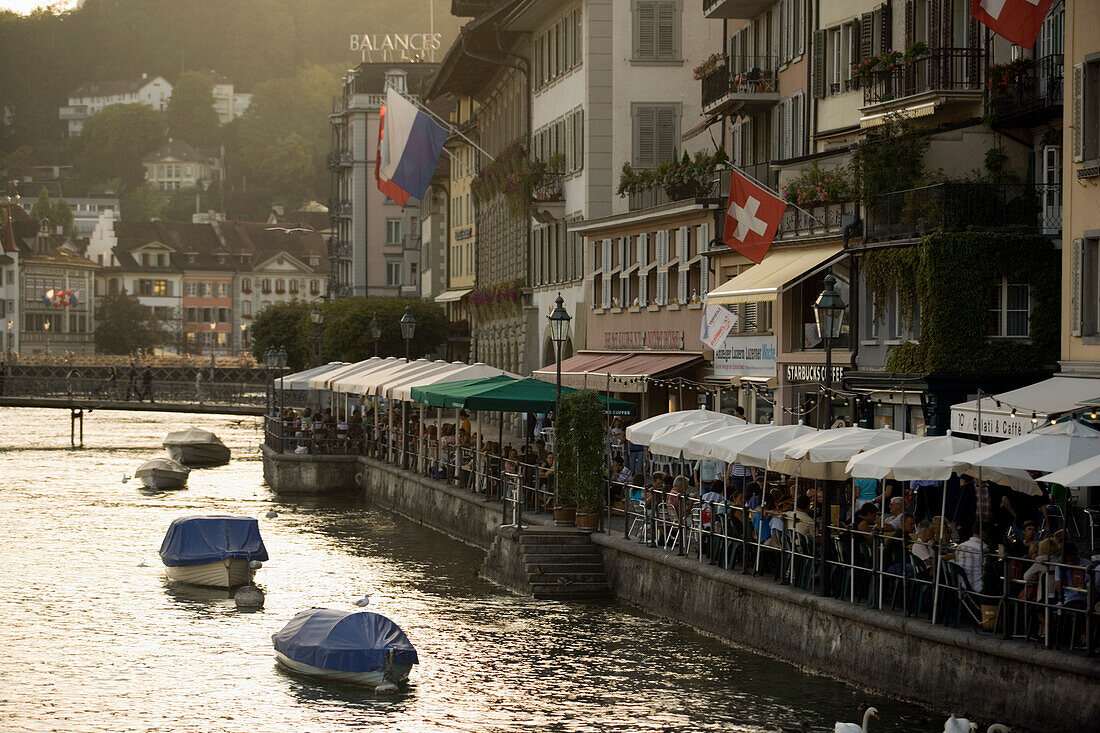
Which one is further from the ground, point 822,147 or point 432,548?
point 822,147

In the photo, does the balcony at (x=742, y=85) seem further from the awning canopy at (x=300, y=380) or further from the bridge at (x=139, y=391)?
the bridge at (x=139, y=391)

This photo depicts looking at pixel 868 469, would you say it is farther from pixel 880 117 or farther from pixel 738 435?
pixel 880 117

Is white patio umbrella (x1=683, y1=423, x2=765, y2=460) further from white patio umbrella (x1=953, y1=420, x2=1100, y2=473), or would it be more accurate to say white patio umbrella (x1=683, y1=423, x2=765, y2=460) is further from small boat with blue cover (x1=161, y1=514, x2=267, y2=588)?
small boat with blue cover (x1=161, y1=514, x2=267, y2=588)

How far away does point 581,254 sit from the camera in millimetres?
55438

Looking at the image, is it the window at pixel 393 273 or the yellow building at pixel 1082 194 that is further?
the window at pixel 393 273

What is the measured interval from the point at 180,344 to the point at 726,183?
5070 inches

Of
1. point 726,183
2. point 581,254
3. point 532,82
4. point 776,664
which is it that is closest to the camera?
point 776,664

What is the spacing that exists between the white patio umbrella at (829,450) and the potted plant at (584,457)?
7.34 m

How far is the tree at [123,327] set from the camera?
158m

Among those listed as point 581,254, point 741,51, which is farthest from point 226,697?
point 581,254

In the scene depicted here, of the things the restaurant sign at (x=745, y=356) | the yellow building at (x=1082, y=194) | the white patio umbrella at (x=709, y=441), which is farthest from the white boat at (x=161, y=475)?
the yellow building at (x=1082, y=194)

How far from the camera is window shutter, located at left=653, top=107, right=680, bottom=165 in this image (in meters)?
52.8

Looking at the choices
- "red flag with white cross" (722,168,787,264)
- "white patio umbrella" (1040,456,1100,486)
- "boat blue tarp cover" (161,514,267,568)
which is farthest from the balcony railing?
"white patio umbrella" (1040,456,1100,486)

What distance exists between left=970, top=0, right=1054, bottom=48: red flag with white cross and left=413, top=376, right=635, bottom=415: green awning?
1227 cm
